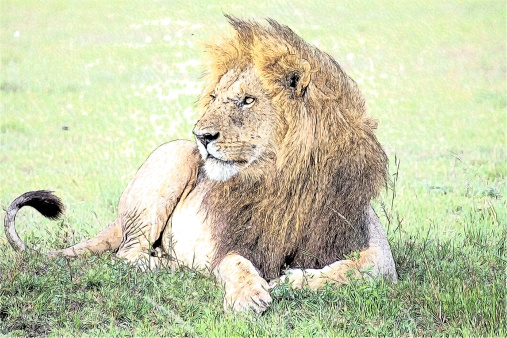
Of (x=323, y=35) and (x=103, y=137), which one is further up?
(x=323, y=35)

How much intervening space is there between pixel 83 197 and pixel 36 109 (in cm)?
366

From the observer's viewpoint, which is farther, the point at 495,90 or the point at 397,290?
the point at 495,90

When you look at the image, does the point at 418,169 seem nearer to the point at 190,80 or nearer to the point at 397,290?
the point at 190,80

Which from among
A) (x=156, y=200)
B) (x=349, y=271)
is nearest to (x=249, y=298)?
(x=349, y=271)

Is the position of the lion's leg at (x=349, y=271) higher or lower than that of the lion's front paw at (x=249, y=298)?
higher

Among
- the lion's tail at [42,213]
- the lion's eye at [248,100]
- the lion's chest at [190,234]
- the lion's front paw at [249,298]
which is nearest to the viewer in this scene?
the lion's front paw at [249,298]

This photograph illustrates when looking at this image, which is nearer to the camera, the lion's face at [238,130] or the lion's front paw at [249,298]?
the lion's front paw at [249,298]

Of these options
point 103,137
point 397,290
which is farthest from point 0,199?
point 397,290

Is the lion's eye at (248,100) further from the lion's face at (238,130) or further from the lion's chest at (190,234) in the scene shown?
the lion's chest at (190,234)

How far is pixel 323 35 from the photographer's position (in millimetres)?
9523

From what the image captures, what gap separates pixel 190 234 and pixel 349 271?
1010 millimetres

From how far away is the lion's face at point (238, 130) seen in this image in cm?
418

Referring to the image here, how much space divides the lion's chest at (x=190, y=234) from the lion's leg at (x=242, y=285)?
243mm

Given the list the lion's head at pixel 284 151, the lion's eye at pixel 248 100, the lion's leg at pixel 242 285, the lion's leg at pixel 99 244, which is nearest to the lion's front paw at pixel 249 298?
the lion's leg at pixel 242 285
